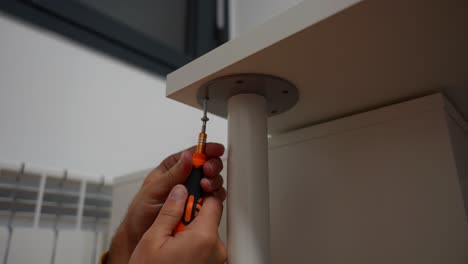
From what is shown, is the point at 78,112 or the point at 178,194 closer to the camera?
the point at 178,194

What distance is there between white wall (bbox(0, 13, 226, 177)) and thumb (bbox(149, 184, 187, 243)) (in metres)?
0.57

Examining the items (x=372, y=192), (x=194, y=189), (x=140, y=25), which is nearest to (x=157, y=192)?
(x=194, y=189)

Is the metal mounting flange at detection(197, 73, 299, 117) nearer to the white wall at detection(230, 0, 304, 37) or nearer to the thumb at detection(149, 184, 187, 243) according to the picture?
the thumb at detection(149, 184, 187, 243)

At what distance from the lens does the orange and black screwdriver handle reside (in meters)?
0.35

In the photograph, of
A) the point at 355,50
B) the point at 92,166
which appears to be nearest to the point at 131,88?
the point at 92,166

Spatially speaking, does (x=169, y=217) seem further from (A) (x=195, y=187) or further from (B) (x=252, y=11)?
(B) (x=252, y=11)

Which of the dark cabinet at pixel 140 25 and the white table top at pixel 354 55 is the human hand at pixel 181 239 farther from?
the dark cabinet at pixel 140 25

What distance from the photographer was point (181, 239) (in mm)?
318

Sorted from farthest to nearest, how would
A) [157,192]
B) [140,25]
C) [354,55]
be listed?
[140,25]
[157,192]
[354,55]

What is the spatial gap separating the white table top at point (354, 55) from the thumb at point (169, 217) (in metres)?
0.13

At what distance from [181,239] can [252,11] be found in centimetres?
124

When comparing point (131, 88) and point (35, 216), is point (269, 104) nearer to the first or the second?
point (35, 216)

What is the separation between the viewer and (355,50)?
0.30 m

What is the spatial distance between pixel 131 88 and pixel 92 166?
0.99ft
